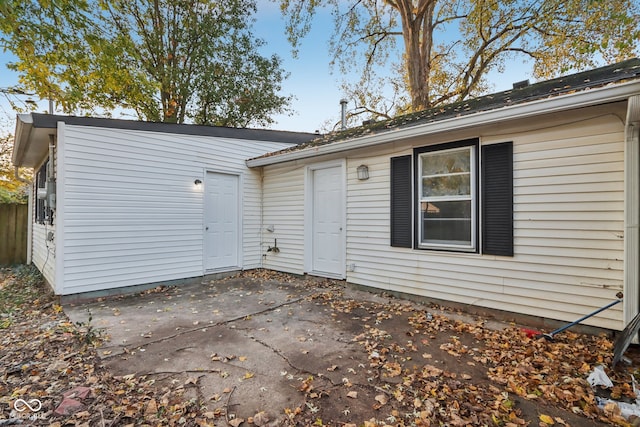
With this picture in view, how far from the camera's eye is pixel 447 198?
433cm

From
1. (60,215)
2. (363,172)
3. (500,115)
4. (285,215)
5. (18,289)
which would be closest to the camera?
(500,115)

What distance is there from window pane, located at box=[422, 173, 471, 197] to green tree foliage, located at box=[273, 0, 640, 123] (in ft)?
24.8

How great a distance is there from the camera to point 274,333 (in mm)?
3480

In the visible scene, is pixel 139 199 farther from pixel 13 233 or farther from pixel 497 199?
pixel 13 233

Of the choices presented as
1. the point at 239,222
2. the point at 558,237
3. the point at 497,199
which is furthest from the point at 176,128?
the point at 558,237

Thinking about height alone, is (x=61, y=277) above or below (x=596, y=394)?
above

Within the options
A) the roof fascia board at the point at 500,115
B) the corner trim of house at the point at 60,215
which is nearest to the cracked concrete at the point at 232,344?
the corner trim of house at the point at 60,215

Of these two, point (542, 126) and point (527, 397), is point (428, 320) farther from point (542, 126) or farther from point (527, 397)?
point (542, 126)

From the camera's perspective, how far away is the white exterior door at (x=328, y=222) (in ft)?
18.7

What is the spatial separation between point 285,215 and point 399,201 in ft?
9.15

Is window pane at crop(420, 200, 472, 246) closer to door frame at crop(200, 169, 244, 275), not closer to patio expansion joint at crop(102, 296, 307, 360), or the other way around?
patio expansion joint at crop(102, 296, 307, 360)

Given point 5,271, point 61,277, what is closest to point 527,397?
point 61,277

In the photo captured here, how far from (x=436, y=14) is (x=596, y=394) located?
44.3 ft

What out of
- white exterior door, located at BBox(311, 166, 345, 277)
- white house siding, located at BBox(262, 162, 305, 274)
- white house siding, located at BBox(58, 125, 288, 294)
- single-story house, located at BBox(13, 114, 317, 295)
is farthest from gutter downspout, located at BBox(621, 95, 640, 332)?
white house siding, located at BBox(58, 125, 288, 294)
